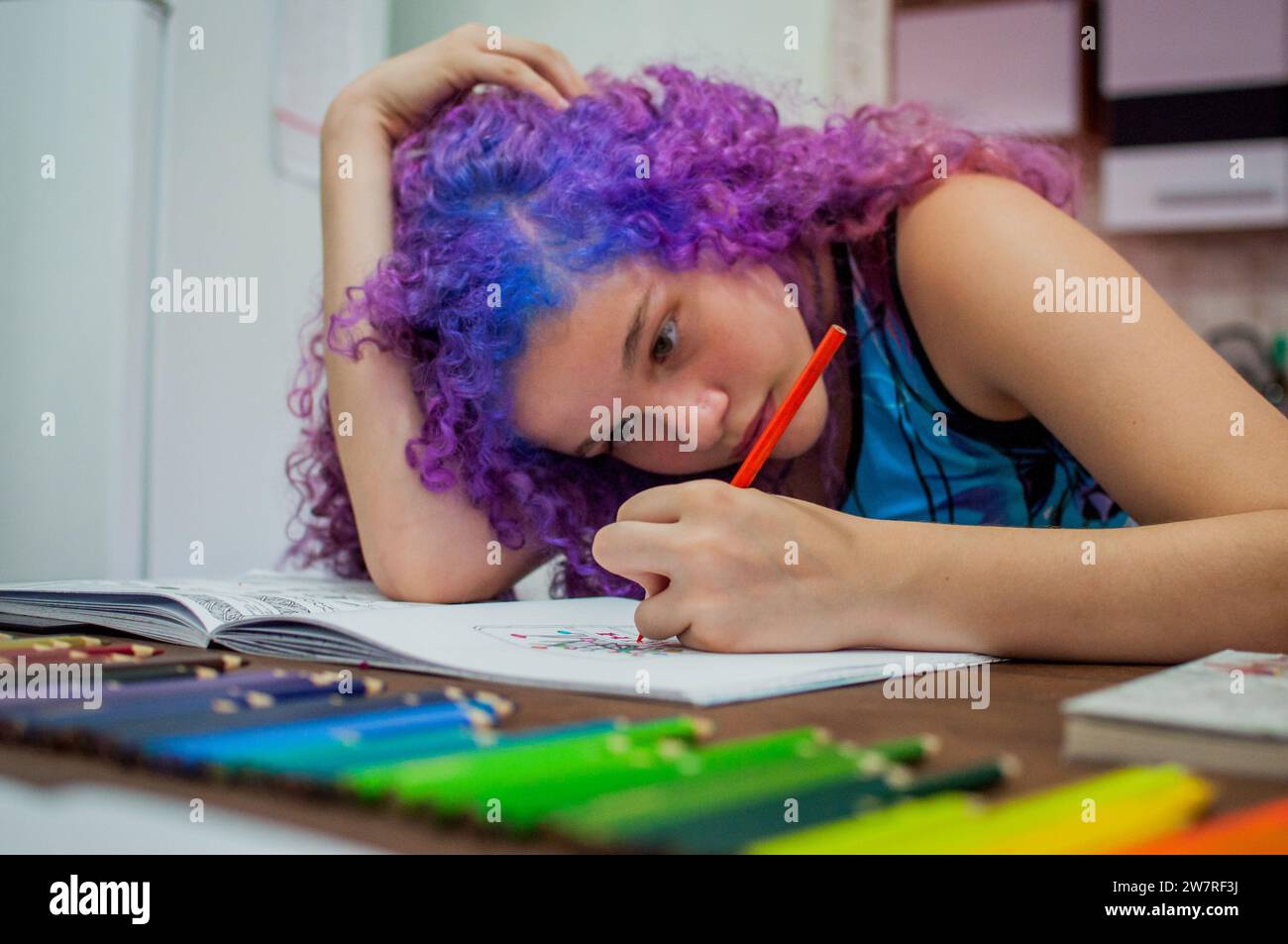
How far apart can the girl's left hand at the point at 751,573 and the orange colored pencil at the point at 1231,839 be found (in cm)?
34

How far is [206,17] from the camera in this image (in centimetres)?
144

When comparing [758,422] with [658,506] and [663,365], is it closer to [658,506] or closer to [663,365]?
[663,365]

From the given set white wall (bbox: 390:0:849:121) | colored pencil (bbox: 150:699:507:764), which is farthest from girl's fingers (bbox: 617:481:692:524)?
white wall (bbox: 390:0:849:121)

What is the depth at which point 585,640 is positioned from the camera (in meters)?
0.65

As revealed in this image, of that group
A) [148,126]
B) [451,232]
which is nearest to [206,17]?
[148,126]

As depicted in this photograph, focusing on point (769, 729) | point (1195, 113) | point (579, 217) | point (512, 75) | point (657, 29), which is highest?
point (1195, 113)

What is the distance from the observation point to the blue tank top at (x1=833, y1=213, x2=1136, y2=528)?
3.07 ft

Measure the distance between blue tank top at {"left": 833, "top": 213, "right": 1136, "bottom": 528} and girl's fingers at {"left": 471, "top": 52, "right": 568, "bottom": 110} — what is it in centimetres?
30

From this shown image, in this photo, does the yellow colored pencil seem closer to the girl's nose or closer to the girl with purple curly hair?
the girl with purple curly hair

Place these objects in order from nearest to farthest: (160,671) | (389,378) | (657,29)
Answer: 1. (160,671)
2. (389,378)
3. (657,29)

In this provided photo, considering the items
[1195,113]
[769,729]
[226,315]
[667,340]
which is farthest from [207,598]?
[1195,113]

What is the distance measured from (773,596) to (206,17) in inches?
48.7

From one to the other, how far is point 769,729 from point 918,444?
59cm

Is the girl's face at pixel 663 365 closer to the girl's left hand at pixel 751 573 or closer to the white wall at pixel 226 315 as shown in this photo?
the girl's left hand at pixel 751 573
